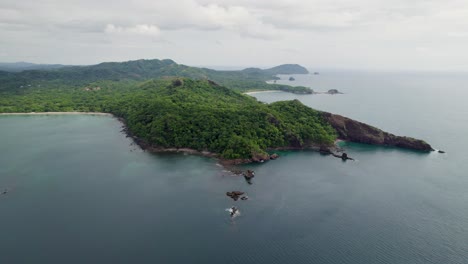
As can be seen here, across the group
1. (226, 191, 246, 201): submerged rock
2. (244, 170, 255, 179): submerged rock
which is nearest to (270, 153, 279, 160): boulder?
(244, 170, 255, 179): submerged rock

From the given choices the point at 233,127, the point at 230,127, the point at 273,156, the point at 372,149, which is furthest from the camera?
the point at 372,149

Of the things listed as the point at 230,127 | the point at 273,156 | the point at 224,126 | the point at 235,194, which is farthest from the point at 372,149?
the point at 235,194

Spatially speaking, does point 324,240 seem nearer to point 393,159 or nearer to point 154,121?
point 393,159

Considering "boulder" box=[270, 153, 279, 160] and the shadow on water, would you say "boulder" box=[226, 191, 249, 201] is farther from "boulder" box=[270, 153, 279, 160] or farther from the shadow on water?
the shadow on water

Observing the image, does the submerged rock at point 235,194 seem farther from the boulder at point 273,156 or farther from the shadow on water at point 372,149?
the shadow on water at point 372,149

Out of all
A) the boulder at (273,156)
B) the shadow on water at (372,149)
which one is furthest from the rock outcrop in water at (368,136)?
the boulder at (273,156)

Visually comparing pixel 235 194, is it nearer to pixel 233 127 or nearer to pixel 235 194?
pixel 235 194
